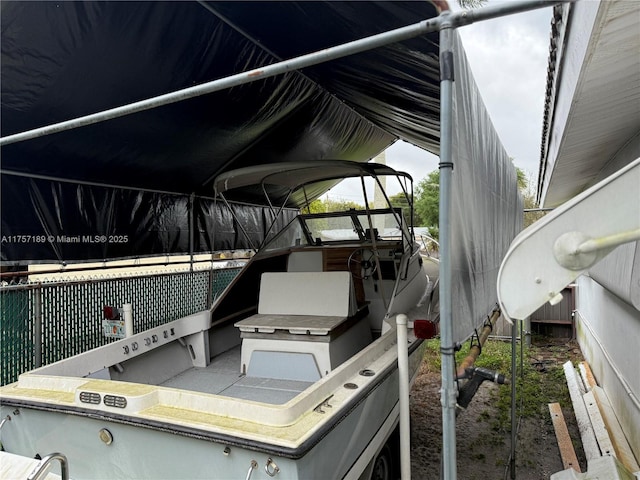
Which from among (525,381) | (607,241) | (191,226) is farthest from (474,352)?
(191,226)

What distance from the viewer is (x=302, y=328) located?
294cm

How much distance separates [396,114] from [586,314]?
4.54m

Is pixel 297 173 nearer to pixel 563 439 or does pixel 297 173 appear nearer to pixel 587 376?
pixel 563 439

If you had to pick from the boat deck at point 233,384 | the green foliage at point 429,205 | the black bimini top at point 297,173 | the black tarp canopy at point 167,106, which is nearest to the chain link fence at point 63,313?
the black tarp canopy at point 167,106

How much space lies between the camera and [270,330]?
306 cm

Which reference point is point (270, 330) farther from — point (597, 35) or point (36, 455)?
point (597, 35)

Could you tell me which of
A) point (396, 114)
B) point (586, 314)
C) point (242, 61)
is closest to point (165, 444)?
point (242, 61)

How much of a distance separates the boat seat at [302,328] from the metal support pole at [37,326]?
2.31 meters

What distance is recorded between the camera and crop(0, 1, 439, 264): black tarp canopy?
275 centimetres

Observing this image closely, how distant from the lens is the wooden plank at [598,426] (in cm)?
335

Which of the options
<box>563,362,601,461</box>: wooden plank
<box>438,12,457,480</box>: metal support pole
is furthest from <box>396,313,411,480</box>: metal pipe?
<box>563,362,601,461</box>: wooden plank

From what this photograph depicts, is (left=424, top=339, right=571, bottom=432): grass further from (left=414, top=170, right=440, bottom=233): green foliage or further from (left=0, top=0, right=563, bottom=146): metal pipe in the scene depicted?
(left=414, top=170, right=440, bottom=233): green foliage

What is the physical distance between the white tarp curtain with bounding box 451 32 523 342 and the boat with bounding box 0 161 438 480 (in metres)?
0.53

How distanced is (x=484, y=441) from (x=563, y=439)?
2.34ft
